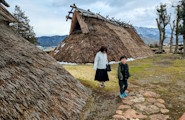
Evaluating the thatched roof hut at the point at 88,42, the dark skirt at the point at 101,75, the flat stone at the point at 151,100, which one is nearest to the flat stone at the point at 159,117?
the flat stone at the point at 151,100

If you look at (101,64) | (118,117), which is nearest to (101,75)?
(101,64)

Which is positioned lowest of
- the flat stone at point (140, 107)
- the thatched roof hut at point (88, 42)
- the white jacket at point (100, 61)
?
the flat stone at point (140, 107)

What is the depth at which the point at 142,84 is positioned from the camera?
718cm

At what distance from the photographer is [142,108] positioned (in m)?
4.56

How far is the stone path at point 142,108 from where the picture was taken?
4.05 m

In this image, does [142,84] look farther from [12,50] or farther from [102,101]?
[12,50]

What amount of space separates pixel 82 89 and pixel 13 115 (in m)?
3.06

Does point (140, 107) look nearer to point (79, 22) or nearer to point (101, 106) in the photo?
point (101, 106)

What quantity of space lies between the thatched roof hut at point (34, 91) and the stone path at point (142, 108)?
1367mm

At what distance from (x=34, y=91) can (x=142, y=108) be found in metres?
3.40

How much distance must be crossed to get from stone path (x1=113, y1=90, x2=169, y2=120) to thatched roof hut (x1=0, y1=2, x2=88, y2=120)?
4.48 ft

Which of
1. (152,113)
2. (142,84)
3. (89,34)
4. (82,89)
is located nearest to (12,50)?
(82,89)

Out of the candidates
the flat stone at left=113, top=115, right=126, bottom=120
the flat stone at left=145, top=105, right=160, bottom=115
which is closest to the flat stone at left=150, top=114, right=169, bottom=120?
the flat stone at left=145, top=105, right=160, bottom=115

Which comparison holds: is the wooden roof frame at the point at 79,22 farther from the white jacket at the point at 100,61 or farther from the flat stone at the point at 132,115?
the flat stone at the point at 132,115
